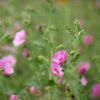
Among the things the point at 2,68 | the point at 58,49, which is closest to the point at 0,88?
the point at 2,68

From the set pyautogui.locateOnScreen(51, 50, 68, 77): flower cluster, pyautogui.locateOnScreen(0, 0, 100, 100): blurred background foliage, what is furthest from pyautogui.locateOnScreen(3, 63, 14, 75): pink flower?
pyautogui.locateOnScreen(51, 50, 68, 77): flower cluster

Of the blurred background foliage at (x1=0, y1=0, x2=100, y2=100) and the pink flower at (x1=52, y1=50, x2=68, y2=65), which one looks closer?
the pink flower at (x1=52, y1=50, x2=68, y2=65)

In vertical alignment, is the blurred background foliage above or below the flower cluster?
above

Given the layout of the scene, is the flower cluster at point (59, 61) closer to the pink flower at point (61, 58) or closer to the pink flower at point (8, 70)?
the pink flower at point (61, 58)

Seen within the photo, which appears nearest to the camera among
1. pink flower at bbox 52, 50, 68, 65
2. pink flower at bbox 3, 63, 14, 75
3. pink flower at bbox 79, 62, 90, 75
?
pink flower at bbox 52, 50, 68, 65

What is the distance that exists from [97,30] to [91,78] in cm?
141

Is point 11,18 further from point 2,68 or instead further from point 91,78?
point 2,68

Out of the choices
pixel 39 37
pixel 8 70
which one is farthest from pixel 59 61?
pixel 39 37

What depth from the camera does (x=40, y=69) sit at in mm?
3135

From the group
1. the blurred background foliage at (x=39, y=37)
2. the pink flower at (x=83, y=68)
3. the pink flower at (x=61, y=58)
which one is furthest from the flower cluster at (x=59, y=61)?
the blurred background foliage at (x=39, y=37)

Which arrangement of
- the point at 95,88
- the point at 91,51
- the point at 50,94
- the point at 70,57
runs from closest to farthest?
the point at 70,57
the point at 50,94
the point at 95,88
the point at 91,51

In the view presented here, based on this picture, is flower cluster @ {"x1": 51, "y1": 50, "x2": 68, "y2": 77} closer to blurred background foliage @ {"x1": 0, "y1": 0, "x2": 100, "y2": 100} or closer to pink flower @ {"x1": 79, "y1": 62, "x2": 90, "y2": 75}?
pink flower @ {"x1": 79, "y1": 62, "x2": 90, "y2": 75}

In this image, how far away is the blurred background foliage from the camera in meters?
3.04

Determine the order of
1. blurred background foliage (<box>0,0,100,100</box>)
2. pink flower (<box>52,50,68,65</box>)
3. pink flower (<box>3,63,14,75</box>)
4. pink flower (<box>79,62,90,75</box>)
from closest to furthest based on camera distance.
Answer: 1. pink flower (<box>52,50,68,65</box>)
2. pink flower (<box>79,62,90,75</box>)
3. pink flower (<box>3,63,14,75</box>)
4. blurred background foliage (<box>0,0,100,100</box>)
